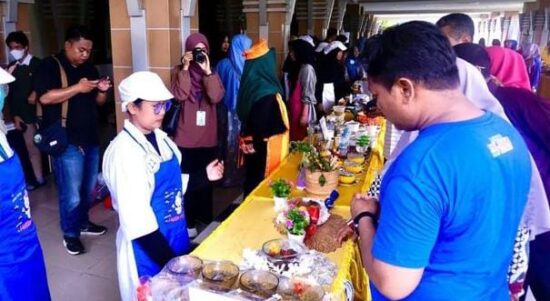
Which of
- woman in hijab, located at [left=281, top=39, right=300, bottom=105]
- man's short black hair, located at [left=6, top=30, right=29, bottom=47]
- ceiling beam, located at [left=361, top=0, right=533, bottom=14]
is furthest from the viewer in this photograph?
ceiling beam, located at [left=361, top=0, right=533, bottom=14]

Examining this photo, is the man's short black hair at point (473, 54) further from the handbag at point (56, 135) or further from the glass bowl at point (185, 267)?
the handbag at point (56, 135)

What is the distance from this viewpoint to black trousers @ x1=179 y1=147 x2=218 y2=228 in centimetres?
308

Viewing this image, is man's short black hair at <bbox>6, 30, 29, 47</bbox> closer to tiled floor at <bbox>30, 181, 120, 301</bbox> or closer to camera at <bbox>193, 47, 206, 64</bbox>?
tiled floor at <bbox>30, 181, 120, 301</bbox>

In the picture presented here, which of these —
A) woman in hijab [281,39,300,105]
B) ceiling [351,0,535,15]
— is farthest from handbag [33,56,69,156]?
ceiling [351,0,535,15]

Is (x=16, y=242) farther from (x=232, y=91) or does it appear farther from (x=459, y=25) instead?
(x=232, y=91)

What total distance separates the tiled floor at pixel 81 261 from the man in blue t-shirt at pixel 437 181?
209 cm

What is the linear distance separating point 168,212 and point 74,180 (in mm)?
1492

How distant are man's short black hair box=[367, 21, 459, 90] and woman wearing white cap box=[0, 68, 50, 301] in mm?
1281

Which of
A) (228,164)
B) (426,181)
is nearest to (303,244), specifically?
(426,181)

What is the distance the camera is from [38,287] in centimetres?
163

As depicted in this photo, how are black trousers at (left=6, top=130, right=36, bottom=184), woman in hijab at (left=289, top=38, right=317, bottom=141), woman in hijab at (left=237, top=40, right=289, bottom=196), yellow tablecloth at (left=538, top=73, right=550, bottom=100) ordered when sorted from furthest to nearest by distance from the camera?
yellow tablecloth at (left=538, top=73, right=550, bottom=100)
woman in hijab at (left=289, top=38, right=317, bottom=141)
black trousers at (left=6, top=130, right=36, bottom=184)
woman in hijab at (left=237, top=40, right=289, bottom=196)

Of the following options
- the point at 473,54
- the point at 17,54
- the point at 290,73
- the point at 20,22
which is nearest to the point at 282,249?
the point at 473,54

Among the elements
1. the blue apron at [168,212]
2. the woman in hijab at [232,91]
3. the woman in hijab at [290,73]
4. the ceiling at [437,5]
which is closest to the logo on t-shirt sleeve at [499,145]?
the blue apron at [168,212]

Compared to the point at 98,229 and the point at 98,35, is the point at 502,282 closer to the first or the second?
the point at 98,229
